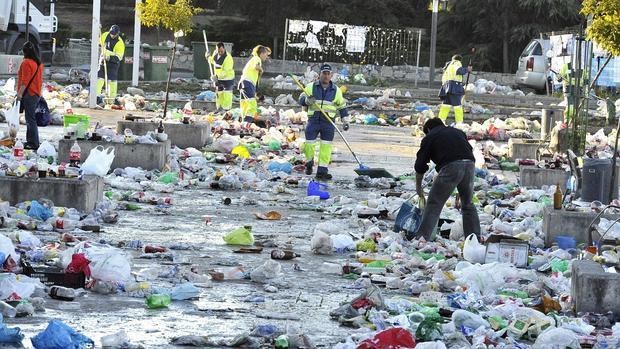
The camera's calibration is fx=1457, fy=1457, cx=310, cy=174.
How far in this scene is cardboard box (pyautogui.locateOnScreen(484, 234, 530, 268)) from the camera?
13.2m

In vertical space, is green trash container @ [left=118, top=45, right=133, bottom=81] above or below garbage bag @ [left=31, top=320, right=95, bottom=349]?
above

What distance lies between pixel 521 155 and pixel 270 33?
98.4 ft

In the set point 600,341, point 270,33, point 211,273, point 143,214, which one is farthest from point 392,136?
point 270,33

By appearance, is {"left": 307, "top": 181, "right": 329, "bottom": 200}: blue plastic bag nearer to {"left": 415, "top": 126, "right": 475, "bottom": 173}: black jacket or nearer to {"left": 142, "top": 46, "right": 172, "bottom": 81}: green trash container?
{"left": 415, "top": 126, "right": 475, "bottom": 173}: black jacket

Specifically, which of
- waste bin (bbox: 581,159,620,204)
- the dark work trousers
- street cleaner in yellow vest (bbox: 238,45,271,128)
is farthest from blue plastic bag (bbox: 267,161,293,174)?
the dark work trousers

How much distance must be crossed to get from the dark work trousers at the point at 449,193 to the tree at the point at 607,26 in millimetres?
3761

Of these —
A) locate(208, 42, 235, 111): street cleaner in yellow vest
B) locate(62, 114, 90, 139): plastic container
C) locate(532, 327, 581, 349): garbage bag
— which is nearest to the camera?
locate(532, 327, 581, 349): garbage bag

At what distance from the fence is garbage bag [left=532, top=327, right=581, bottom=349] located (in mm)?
38901

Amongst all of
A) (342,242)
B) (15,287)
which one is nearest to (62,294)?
(15,287)

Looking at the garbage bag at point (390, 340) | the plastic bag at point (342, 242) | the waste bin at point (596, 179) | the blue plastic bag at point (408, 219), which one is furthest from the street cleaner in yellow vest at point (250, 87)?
the garbage bag at point (390, 340)

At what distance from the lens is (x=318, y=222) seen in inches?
628

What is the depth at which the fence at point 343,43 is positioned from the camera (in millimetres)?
49000

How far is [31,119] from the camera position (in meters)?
20.8

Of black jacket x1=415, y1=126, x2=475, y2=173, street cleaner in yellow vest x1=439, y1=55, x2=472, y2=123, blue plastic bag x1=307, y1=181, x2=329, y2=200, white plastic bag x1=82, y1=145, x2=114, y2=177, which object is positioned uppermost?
street cleaner in yellow vest x1=439, y1=55, x2=472, y2=123
